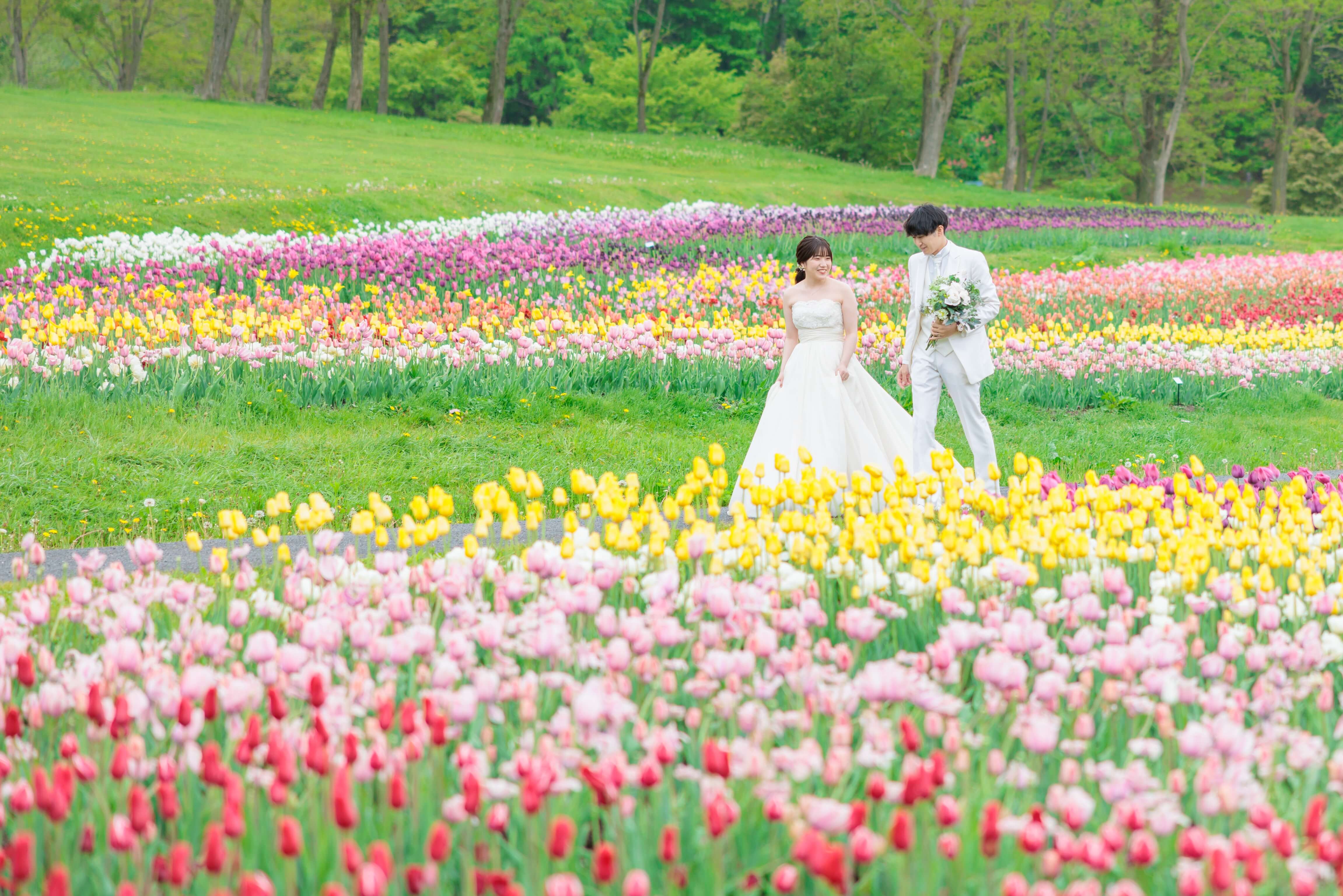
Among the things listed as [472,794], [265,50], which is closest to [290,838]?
[472,794]

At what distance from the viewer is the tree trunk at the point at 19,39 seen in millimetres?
44281

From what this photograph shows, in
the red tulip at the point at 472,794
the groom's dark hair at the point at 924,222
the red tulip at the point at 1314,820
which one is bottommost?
the red tulip at the point at 472,794

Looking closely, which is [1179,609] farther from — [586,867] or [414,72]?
[414,72]

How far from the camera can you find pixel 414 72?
53.7m

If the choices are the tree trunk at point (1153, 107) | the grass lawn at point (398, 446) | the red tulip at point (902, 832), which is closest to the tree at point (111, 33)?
the tree trunk at point (1153, 107)

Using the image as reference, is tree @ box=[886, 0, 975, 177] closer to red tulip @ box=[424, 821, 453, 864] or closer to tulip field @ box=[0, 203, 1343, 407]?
tulip field @ box=[0, 203, 1343, 407]

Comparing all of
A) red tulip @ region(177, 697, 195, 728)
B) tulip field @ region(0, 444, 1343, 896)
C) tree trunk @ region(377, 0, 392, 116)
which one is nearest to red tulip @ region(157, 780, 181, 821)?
tulip field @ region(0, 444, 1343, 896)

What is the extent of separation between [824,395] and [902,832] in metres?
5.96

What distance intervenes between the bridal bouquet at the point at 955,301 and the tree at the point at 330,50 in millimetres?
39211

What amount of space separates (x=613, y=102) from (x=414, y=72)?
376 inches

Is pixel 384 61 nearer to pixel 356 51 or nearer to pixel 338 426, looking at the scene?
pixel 356 51

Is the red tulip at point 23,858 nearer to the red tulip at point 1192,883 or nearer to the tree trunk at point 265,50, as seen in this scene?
the red tulip at point 1192,883

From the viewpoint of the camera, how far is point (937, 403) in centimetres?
801

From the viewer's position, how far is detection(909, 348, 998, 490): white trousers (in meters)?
7.78
